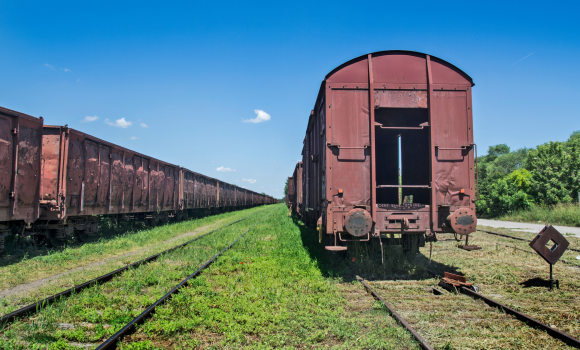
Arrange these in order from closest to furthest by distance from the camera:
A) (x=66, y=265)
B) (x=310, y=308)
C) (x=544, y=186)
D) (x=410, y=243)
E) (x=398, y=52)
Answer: (x=310, y=308) < (x=398, y=52) < (x=410, y=243) < (x=66, y=265) < (x=544, y=186)

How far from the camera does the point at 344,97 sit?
20.4ft

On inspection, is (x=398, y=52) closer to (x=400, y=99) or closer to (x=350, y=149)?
(x=400, y=99)

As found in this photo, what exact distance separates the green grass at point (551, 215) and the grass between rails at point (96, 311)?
67.1ft

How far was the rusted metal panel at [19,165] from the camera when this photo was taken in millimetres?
7531

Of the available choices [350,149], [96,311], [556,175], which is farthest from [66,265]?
[556,175]

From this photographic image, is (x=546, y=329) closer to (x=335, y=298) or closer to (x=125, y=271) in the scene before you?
(x=335, y=298)

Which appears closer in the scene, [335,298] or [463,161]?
[335,298]

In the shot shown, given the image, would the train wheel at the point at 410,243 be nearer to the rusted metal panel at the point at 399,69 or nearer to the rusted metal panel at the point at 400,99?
the rusted metal panel at the point at 400,99

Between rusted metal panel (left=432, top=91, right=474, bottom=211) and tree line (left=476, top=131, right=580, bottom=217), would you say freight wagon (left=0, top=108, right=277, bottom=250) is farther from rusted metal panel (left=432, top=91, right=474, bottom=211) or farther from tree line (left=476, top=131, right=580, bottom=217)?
tree line (left=476, top=131, right=580, bottom=217)

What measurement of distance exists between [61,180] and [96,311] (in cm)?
633

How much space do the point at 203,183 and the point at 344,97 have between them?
20.4m

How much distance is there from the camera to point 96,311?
14.9 feet

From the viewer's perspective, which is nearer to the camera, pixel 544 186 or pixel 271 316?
pixel 271 316

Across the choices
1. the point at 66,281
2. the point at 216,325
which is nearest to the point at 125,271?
the point at 66,281
